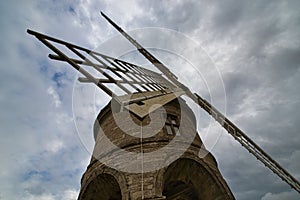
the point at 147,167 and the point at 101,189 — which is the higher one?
the point at 147,167

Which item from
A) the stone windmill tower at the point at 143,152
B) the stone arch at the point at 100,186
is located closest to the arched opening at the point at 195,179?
the stone windmill tower at the point at 143,152

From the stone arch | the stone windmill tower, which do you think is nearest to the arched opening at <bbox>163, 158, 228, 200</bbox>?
the stone windmill tower

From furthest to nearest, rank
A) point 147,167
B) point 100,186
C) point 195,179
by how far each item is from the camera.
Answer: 1. point 195,179
2. point 100,186
3. point 147,167

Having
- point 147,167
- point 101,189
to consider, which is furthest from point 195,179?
point 101,189

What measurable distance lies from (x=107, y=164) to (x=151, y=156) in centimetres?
179

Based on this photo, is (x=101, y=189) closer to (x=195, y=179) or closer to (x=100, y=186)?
(x=100, y=186)

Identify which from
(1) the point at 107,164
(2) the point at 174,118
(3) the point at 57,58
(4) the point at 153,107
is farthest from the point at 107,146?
(3) the point at 57,58

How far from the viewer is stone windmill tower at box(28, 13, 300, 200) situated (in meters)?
7.96

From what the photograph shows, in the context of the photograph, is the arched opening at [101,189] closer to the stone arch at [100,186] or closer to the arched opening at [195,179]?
the stone arch at [100,186]

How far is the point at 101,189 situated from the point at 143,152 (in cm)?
241

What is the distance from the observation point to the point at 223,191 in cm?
928

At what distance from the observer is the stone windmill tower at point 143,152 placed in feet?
26.1

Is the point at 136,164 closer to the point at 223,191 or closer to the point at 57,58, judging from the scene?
the point at 223,191

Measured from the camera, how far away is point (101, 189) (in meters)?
9.60
